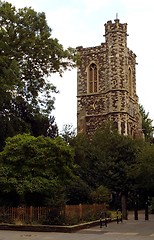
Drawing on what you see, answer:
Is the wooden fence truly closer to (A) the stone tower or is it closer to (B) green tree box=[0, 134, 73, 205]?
(B) green tree box=[0, 134, 73, 205]

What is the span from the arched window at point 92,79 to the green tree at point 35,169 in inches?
1282

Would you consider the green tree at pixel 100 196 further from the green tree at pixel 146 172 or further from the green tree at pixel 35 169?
the green tree at pixel 35 169

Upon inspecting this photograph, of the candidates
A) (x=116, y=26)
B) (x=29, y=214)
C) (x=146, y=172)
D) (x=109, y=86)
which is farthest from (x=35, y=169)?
(x=116, y=26)

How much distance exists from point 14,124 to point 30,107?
1796 mm

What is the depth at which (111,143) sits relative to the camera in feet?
121

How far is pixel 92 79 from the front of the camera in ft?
181

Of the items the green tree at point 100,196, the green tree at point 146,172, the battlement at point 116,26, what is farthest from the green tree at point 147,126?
the green tree at point 100,196

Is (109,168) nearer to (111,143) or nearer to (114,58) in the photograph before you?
(111,143)

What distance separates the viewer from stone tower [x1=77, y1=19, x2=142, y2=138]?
5150cm

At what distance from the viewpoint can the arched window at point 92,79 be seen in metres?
54.8

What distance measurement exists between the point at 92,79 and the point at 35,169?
34894 mm

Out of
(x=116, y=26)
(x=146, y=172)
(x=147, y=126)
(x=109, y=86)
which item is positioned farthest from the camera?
(x=147, y=126)

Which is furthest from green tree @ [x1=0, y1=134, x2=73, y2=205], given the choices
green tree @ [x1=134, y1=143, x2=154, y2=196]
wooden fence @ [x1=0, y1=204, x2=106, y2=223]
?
green tree @ [x1=134, y1=143, x2=154, y2=196]

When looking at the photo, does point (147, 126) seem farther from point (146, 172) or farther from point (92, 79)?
point (146, 172)
